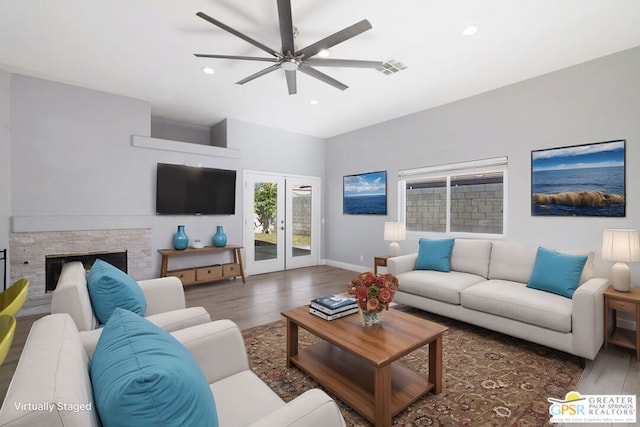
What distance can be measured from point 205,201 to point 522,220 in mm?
4829

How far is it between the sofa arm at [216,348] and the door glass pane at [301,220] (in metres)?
4.78

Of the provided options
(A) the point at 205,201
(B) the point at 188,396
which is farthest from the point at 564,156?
(A) the point at 205,201

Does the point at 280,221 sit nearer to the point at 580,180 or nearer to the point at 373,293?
the point at 373,293

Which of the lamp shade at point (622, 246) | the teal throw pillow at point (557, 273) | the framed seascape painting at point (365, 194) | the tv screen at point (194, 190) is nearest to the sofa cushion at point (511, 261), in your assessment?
the teal throw pillow at point (557, 273)

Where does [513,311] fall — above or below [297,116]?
below

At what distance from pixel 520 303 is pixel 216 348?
2612 mm

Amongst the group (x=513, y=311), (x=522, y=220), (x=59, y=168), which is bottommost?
(x=513, y=311)

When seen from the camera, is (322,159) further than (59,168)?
Yes

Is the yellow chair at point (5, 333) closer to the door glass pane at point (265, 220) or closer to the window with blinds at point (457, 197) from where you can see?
the door glass pane at point (265, 220)

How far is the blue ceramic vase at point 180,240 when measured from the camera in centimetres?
472

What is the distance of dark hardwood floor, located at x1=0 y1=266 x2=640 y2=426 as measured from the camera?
2.23 meters

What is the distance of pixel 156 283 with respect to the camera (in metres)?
2.61

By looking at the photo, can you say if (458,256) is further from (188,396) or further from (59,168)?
(59,168)

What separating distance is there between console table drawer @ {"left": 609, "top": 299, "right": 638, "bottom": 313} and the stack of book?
7.36 feet
